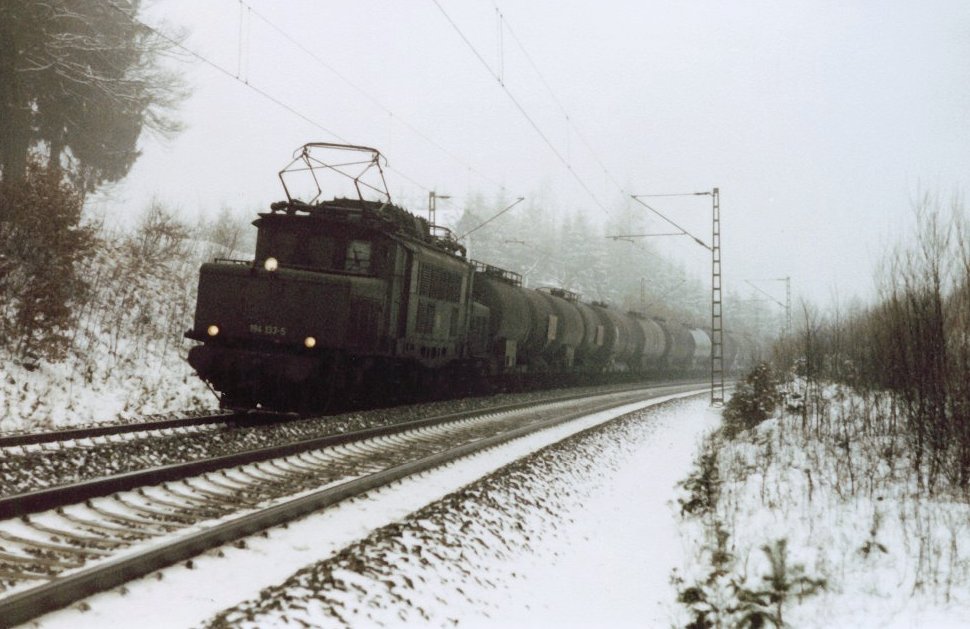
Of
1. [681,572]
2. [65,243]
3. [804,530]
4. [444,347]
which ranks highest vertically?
[65,243]

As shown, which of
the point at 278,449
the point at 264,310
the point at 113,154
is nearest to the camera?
the point at 278,449

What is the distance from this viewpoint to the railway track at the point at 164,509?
142 inches

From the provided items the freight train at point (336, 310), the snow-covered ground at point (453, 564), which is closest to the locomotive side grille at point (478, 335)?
the freight train at point (336, 310)

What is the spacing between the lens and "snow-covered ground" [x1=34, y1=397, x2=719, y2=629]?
3.63m

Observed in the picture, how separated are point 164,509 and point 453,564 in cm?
228

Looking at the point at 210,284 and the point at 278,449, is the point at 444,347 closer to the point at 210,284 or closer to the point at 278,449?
the point at 210,284

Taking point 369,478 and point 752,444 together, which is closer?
point 369,478

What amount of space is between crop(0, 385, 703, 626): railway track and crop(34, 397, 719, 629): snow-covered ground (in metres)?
0.12

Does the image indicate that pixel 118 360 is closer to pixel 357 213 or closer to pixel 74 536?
pixel 357 213

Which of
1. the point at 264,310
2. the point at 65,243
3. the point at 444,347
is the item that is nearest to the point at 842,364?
the point at 444,347

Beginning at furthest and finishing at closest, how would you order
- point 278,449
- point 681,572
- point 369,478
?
1. point 278,449
2. point 369,478
3. point 681,572

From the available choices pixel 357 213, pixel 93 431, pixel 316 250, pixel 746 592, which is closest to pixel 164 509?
pixel 93 431

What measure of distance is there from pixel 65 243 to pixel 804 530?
13.6 metres

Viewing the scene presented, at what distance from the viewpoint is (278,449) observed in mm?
7578
